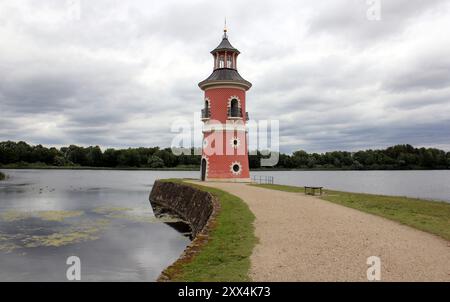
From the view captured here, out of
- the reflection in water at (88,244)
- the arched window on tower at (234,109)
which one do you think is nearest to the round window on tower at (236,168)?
the arched window on tower at (234,109)

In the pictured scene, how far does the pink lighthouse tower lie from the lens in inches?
1167

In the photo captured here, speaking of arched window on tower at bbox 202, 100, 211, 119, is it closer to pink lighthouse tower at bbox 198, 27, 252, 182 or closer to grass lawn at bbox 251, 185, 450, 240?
pink lighthouse tower at bbox 198, 27, 252, 182

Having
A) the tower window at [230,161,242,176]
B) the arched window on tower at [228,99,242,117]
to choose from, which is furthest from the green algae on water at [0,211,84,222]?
the arched window on tower at [228,99,242,117]

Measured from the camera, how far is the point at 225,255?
8023mm

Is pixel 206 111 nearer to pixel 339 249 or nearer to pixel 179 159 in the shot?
pixel 339 249

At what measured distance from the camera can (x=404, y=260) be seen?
766 centimetres

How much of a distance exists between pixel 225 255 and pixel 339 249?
2516 mm

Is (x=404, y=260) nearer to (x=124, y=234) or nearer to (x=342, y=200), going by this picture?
(x=342, y=200)

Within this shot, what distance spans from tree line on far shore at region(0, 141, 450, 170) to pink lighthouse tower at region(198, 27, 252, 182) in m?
80.7

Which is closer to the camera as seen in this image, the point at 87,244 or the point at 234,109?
the point at 87,244

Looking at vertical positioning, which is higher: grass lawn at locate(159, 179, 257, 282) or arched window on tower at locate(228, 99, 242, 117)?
arched window on tower at locate(228, 99, 242, 117)

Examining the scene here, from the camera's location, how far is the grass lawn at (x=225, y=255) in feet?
22.2

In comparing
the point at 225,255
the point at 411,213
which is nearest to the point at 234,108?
the point at 411,213
